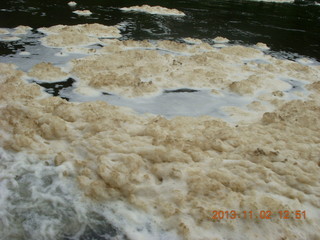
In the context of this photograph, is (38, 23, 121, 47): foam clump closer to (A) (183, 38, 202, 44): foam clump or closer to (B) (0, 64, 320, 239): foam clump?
(A) (183, 38, 202, 44): foam clump

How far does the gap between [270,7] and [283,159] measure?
838 inches

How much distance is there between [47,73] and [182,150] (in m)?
5.39

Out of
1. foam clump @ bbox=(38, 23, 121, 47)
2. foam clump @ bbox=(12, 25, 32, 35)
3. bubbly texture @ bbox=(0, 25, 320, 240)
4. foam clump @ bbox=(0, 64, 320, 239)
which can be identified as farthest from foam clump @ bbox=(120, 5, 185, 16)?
foam clump @ bbox=(0, 64, 320, 239)

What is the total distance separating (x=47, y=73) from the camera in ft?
30.3

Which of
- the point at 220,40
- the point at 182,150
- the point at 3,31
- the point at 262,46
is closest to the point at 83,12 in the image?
the point at 3,31

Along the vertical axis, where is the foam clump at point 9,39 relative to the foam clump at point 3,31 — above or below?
below

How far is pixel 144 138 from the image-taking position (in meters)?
6.18

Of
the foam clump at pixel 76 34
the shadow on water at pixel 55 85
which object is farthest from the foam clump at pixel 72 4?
the shadow on water at pixel 55 85

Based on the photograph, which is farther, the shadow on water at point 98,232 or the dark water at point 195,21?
the dark water at point 195,21

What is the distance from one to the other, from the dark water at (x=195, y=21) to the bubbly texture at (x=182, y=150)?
16.5 ft

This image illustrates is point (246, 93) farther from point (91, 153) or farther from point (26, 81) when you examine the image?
point (26, 81)

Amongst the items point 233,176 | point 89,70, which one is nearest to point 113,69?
point 89,70

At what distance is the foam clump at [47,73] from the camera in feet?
29.8

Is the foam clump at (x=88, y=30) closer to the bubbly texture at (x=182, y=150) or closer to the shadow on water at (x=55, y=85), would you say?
the bubbly texture at (x=182, y=150)
